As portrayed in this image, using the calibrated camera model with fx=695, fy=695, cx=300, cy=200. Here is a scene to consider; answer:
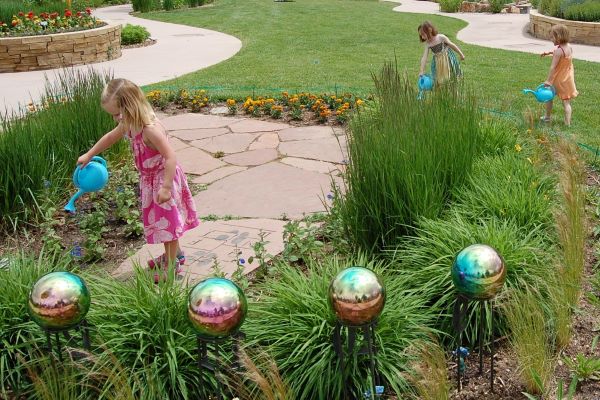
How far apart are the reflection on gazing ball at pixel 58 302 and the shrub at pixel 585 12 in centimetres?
1441

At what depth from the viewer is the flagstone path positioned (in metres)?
4.25

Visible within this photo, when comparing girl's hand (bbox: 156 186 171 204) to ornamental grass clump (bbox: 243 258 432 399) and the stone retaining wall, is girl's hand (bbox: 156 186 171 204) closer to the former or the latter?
ornamental grass clump (bbox: 243 258 432 399)

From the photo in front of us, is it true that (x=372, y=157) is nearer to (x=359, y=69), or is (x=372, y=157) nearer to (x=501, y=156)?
(x=501, y=156)

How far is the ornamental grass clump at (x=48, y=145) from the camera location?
4555mm

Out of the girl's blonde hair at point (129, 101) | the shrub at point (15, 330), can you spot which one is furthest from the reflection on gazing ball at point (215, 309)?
the girl's blonde hair at point (129, 101)

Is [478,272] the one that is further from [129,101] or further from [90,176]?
[90,176]

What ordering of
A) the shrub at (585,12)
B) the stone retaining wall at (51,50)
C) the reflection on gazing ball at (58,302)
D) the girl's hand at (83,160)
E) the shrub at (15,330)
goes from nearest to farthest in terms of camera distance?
1. the reflection on gazing ball at (58,302)
2. the shrub at (15,330)
3. the girl's hand at (83,160)
4. the stone retaining wall at (51,50)
5. the shrub at (585,12)

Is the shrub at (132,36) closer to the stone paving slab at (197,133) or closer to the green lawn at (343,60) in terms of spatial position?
the green lawn at (343,60)

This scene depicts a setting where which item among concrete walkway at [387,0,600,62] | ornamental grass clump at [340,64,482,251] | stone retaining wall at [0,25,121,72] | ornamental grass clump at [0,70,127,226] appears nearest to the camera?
ornamental grass clump at [340,64,482,251]

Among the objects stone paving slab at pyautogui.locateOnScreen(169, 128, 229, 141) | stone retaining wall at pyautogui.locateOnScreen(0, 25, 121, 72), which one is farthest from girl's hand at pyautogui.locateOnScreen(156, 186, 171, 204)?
stone retaining wall at pyautogui.locateOnScreen(0, 25, 121, 72)

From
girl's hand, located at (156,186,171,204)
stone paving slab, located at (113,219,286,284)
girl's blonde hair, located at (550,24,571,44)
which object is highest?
girl's blonde hair, located at (550,24,571,44)

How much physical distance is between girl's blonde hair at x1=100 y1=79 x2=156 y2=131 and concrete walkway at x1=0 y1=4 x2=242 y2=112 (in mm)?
4194

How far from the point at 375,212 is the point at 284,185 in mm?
1751

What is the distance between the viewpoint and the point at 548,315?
318 cm
